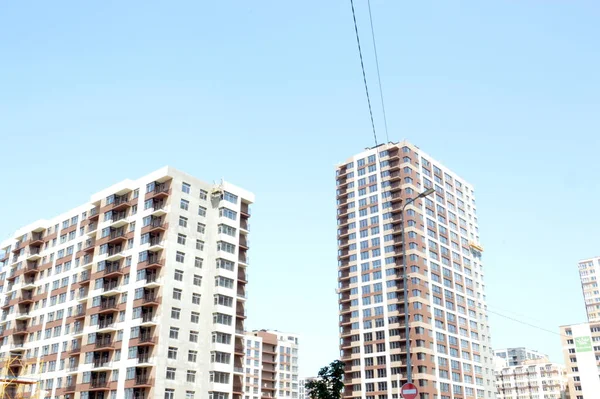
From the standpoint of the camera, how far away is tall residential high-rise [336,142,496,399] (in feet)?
398

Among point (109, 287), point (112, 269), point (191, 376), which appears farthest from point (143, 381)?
point (112, 269)

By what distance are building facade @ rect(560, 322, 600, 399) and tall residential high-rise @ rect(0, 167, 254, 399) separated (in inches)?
5058

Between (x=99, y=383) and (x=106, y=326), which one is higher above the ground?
(x=106, y=326)

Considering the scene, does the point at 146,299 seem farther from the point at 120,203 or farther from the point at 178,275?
the point at 120,203

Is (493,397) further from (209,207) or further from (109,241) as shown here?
(109,241)

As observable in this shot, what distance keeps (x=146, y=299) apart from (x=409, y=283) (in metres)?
57.3

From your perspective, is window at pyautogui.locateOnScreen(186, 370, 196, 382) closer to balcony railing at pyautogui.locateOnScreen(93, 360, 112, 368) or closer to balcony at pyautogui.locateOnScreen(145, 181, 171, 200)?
balcony railing at pyautogui.locateOnScreen(93, 360, 112, 368)

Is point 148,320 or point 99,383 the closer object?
point 148,320

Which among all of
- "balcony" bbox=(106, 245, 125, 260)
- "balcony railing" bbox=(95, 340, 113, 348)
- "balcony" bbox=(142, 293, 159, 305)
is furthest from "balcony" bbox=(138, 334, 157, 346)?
"balcony" bbox=(106, 245, 125, 260)

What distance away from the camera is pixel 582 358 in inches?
7175

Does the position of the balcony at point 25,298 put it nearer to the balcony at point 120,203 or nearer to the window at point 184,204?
the balcony at point 120,203

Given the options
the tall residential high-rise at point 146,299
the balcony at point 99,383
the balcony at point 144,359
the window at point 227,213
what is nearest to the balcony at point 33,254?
the tall residential high-rise at point 146,299

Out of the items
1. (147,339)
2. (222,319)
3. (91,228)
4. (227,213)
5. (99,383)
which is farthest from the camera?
(91,228)

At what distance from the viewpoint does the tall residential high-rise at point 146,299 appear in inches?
3354
